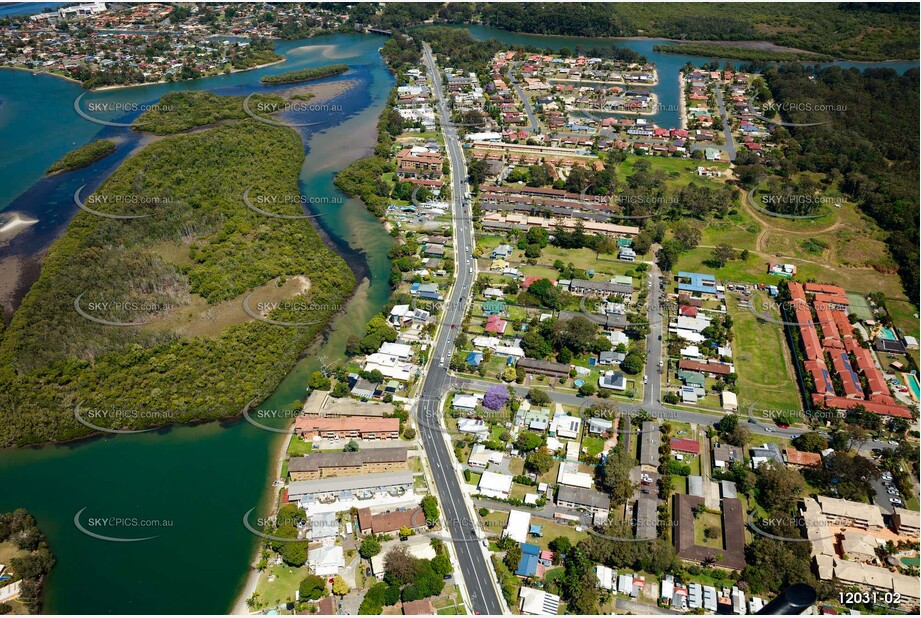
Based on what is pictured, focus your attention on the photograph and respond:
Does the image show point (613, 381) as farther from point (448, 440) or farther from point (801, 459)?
point (448, 440)

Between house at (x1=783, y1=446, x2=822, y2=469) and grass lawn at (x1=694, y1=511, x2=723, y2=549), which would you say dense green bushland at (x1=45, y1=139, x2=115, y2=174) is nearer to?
grass lawn at (x1=694, y1=511, x2=723, y2=549)

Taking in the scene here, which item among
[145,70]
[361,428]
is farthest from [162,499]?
[145,70]

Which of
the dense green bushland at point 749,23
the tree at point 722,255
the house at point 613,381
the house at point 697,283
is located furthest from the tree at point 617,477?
the dense green bushland at point 749,23

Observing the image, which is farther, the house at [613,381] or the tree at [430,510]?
the house at [613,381]

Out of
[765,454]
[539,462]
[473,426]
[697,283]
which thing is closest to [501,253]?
[697,283]

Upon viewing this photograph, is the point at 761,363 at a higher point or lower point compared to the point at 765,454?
lower

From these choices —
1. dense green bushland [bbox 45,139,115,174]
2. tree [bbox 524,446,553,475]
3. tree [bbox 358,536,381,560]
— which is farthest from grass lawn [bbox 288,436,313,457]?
dense green bushland [bbox 45,139,115,174]

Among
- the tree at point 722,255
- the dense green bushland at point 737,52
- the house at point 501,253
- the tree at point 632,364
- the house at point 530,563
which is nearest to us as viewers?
the house at point 530,563

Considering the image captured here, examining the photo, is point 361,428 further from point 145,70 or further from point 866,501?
point 145,70

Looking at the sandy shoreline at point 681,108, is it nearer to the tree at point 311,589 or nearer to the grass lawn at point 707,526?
the grass lawn at point 707,526
